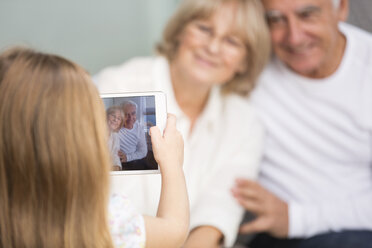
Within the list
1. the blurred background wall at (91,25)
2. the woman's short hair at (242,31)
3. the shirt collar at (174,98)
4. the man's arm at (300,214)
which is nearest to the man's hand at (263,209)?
the man's arm at (300,214)

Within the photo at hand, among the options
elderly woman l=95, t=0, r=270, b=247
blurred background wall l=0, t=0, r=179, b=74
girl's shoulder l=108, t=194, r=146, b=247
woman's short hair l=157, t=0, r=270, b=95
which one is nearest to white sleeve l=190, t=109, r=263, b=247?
elderly woman l=95, t=0, r=270, b=247

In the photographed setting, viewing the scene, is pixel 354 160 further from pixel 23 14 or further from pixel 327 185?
pixel 23 14

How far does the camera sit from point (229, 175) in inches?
38.7

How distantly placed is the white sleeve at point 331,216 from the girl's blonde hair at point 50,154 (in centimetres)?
68

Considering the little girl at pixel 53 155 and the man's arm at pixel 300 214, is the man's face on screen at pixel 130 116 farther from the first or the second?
the man's arm at pixel 300 214

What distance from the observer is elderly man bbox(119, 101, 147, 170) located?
49 cm

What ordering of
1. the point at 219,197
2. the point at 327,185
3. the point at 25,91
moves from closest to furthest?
1. the point at 25,91
2. the point at 219,197
3. the point at 327,185

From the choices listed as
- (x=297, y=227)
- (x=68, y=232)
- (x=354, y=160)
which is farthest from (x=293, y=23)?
(x=68, y=232)

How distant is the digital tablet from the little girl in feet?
0.03

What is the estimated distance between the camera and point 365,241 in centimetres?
95

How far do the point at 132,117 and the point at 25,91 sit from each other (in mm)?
134

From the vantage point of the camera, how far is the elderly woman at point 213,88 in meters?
0.92

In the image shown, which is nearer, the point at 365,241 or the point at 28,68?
the point at 28,68

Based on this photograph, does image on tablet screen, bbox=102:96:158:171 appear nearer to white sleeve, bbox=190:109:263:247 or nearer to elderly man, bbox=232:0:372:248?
white sleeve, bbox=190:109:263:247
